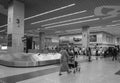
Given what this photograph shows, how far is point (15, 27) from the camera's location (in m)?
9.18

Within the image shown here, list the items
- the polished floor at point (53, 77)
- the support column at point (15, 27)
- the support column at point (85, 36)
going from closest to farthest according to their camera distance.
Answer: the polished floor at point (53, 77) → the support column at point (15, 27) → the support column at point (85, 36)

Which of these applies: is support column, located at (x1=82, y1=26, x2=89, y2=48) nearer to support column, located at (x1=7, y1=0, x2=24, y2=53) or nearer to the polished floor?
support column, located at (x1=7, y1=0, x2=24, y2=53)

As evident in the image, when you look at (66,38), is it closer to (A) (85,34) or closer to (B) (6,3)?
(A) (85,34)

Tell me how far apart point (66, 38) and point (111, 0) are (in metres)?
22.3

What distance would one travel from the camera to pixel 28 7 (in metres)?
10.5

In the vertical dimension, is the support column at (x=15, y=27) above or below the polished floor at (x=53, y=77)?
above

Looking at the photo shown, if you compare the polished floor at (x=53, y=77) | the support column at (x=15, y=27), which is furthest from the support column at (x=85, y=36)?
the polished floor at (x=53, y=77)

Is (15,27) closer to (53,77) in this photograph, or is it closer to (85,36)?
(53,77)

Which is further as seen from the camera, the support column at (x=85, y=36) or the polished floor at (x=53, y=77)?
the support column at (x=85, y=36)

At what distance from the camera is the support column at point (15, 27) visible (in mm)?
8977

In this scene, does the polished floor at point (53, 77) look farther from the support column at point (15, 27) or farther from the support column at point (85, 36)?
the support column at point (85, 36)

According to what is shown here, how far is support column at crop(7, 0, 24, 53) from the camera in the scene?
8977mm

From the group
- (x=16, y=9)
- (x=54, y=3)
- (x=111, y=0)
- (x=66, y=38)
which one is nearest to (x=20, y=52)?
(x=16, y=9)

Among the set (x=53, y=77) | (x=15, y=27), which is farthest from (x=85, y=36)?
(x=53, y=77)
